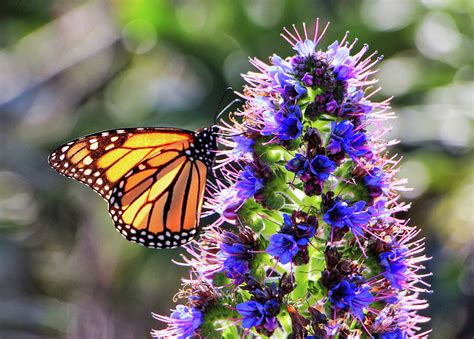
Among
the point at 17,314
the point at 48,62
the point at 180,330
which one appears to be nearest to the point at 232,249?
the point at 180,330

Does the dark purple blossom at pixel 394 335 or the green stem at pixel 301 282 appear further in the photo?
the green stem at pixel 301 282

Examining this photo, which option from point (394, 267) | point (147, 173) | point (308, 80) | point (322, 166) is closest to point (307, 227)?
point (322, 166)

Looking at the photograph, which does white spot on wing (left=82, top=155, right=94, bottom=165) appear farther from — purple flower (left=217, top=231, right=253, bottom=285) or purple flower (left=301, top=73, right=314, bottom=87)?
purple flower (left=301, top=73, right=314, bottom=87)

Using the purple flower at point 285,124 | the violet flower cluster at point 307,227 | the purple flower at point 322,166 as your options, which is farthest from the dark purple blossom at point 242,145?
the purple flower at point 322,166

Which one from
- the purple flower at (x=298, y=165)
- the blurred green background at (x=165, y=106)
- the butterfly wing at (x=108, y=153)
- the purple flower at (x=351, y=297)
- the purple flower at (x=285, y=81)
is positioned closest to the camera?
the purple flower at (x=351, y=297)

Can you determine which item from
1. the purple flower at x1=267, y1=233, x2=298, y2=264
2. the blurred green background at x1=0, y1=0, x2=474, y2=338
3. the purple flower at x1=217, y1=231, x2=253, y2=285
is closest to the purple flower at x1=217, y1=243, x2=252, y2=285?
the purple flower at x1=217, y1=231, x2=253, y2=285

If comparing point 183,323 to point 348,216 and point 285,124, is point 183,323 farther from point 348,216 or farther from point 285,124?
point 285,124

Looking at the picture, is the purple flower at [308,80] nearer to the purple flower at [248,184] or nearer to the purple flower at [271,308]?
the purple flower at [248,184]

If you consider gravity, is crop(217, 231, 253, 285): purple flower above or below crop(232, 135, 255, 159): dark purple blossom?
below
